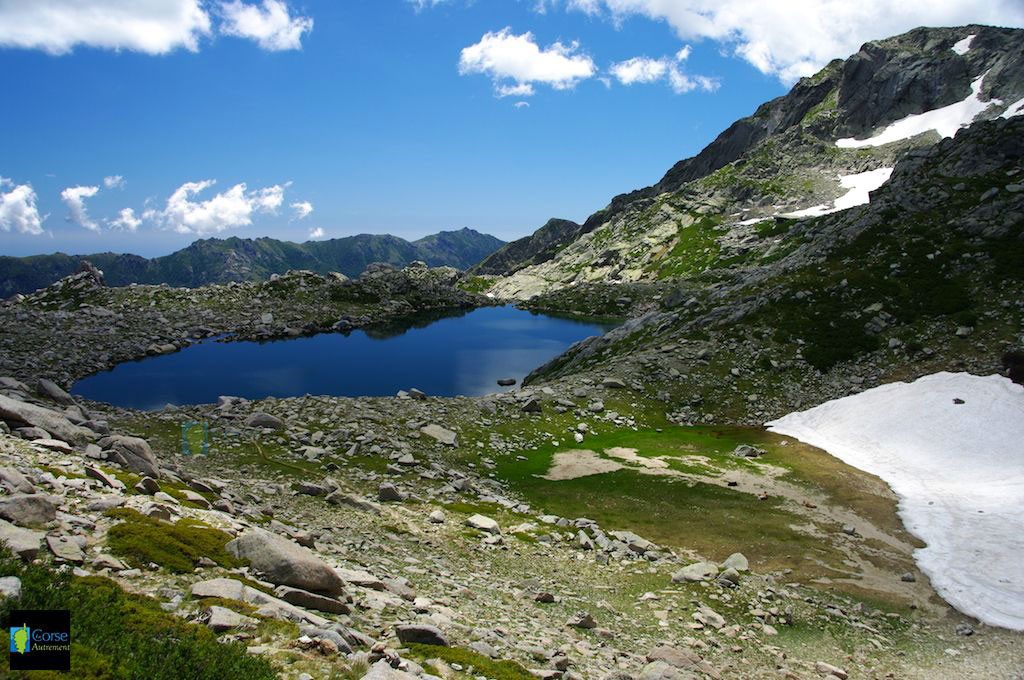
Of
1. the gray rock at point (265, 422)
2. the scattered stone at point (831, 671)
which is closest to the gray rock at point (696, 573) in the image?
the scattered stone at point (831, 671)

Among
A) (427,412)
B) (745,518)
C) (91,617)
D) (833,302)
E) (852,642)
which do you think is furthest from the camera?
(833,302)

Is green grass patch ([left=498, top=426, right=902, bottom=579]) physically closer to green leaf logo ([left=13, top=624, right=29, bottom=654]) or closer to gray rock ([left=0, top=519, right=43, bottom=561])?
gray rock ([left=0, top=519, right=43, bottom=561])

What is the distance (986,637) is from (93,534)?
2873 centimetres

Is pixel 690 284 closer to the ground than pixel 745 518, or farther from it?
farther from it

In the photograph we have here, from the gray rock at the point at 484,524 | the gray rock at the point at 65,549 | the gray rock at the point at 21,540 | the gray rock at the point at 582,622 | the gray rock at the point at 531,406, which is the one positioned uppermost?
the gray rock at the point at 21,540

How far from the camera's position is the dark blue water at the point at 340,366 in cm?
8156

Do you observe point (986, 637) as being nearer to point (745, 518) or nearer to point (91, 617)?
point (745, 518)

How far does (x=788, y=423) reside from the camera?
163ft

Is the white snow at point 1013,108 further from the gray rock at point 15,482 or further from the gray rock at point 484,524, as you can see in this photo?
the gray rock at point 15,482

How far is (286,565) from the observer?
15.4 meters

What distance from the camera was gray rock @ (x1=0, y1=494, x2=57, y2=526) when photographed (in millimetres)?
13602

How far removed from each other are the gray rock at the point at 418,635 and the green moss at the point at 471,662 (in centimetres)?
20

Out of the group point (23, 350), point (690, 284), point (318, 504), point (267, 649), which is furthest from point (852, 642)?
point (690, 284)

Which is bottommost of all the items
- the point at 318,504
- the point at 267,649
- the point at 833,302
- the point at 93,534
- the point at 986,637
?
the point at 986,637
